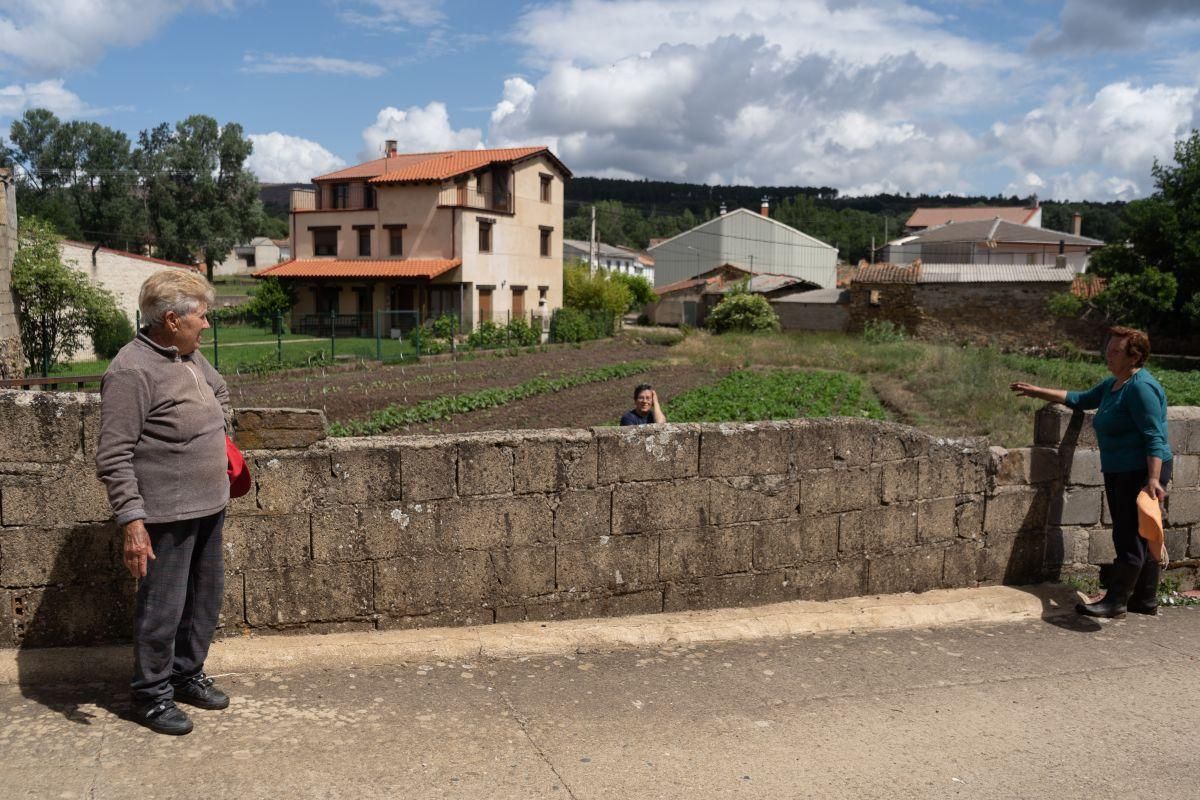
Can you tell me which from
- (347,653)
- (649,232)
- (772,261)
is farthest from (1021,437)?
(649,232)

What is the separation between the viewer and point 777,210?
11606cm

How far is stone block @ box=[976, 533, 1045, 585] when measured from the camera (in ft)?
20.4

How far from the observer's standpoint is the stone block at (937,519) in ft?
19.7

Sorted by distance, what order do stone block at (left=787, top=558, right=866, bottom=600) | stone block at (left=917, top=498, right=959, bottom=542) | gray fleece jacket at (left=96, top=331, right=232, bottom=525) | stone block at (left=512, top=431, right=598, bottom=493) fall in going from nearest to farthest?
gray fleece jacket at (left=96, top=331, right=232, bottom=525), stone block at (left=512, top=431, right=598, bottom=493), stone block at (left=787, top=558, right=866, bottom=600), stone block at (left=917, top=498, right=959, bottom=542)

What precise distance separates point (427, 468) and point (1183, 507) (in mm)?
5109

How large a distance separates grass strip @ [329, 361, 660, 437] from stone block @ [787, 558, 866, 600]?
907cm

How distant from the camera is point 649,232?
5251 inches

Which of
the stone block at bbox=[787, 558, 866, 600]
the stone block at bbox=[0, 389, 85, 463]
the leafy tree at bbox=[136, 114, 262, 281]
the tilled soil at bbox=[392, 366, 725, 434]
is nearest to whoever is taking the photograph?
the stone block at bbox=[0, 389, 85, 463]

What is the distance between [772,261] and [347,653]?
68544 mm

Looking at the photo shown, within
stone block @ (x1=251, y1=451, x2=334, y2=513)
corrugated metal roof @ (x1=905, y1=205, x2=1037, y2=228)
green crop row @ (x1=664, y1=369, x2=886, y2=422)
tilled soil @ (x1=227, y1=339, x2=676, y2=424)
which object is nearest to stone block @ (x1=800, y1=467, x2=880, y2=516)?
stone block @ (x1=251, y1=451, x2=334, y2=513)

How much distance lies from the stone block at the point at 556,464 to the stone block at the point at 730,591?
847 millimetres

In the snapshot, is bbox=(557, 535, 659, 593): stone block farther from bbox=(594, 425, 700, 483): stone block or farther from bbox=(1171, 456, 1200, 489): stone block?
bbox=(1171, 456, 1200, 489): stone block

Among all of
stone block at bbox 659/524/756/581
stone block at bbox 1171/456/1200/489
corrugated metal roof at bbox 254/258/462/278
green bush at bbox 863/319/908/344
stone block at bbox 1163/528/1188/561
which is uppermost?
corrugated metal roof at bbox 254/258/462/278

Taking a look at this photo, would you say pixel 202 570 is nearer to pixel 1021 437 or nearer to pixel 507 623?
pixel 507 623
